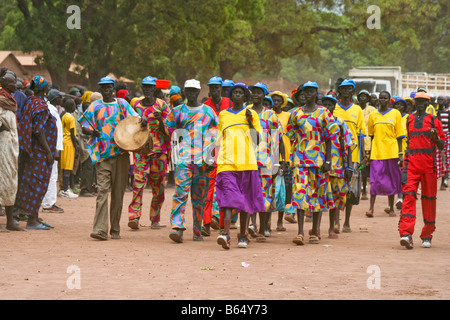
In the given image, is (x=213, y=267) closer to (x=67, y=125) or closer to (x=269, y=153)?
(x=269, y=153)

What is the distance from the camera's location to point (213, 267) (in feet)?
29.4

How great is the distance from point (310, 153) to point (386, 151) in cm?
466

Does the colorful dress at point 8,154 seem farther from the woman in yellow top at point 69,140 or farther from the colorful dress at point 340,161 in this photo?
the woman in yellow top at point 69,140

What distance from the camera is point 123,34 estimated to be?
101ft

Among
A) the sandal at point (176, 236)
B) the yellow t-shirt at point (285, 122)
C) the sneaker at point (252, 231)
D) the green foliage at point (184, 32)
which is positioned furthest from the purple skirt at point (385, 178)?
the green foliage at point (184, 32)

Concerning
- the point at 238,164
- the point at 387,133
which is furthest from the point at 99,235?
the point at 387,133

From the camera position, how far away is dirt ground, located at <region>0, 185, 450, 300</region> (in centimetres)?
752

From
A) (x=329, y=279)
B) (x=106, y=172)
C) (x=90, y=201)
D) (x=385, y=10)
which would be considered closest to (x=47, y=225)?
(x=106, y=172)

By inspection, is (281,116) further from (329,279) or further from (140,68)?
(140,68)

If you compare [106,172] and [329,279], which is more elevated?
[106,172]

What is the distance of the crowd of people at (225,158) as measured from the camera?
418 inches

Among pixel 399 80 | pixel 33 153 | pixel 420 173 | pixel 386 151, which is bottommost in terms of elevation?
pixel 420 173

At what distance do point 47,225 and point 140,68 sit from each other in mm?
20805

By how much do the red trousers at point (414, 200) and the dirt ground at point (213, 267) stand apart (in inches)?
12.5
